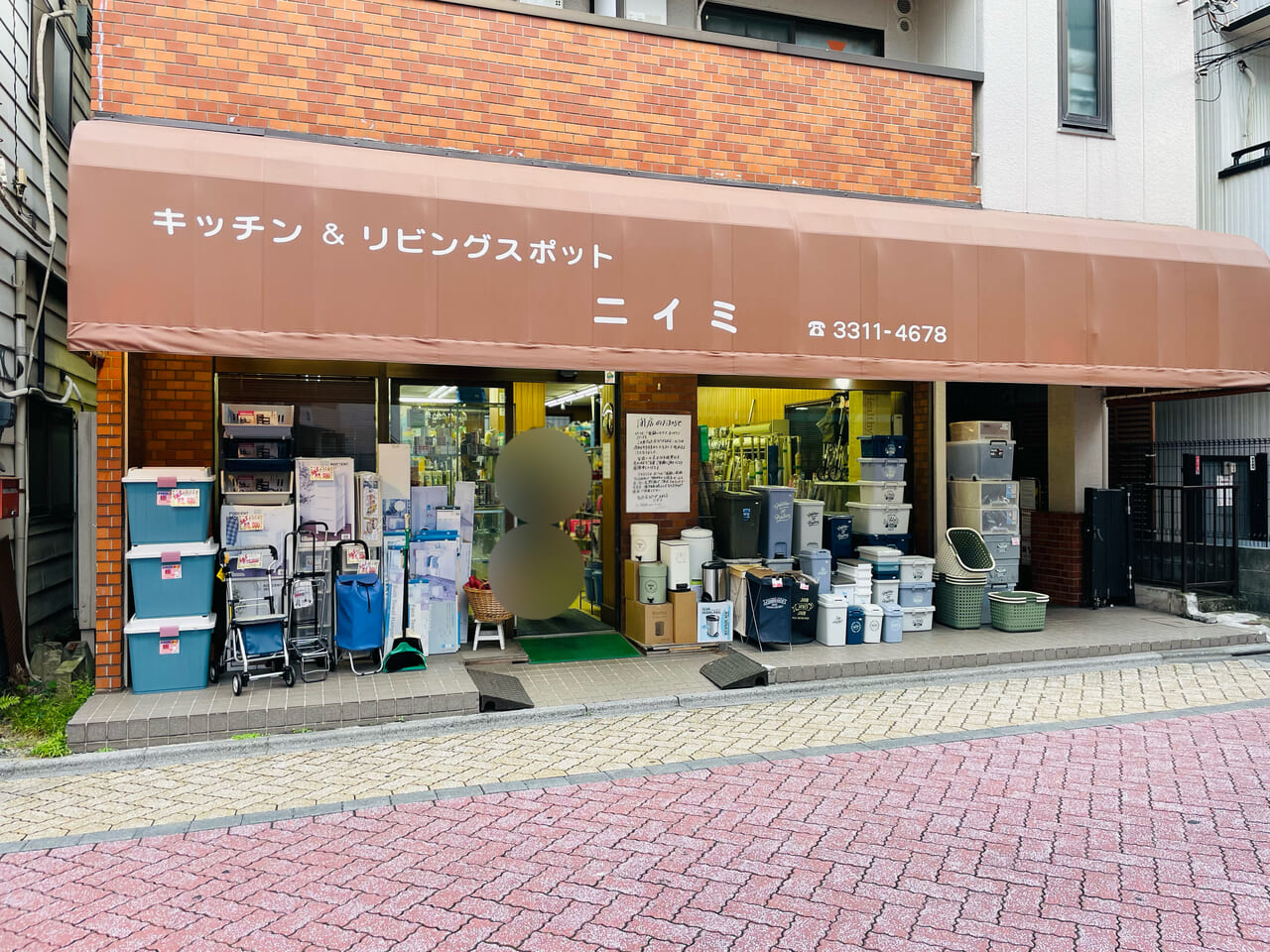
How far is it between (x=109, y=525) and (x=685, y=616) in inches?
210

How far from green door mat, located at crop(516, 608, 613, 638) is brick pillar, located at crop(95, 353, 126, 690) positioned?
397cm

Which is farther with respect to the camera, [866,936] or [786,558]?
[786,558]

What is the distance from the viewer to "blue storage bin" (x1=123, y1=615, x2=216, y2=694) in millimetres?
6938

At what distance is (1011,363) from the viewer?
9000mm

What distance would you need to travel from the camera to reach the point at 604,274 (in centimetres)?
770

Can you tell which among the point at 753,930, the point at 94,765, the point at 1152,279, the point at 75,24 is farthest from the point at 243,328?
the point at 1152,279

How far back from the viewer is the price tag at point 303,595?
25.3ft

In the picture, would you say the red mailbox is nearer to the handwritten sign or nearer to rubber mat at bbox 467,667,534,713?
rubber mat at bbox 467,667,534,713

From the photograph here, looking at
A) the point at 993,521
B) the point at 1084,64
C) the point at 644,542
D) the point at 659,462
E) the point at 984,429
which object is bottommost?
the point at 644,542

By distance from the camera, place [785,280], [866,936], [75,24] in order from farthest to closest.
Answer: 1. [75,24]
2. [785,280]
3. [866,936]

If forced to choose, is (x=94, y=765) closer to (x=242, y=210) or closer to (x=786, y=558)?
(x=242, y=210)

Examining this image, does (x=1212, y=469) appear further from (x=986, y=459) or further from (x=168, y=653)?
(x=168, y=653)

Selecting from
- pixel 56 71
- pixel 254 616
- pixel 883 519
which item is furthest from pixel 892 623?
pixel 56 71

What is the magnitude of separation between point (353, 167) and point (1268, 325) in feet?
32.9
